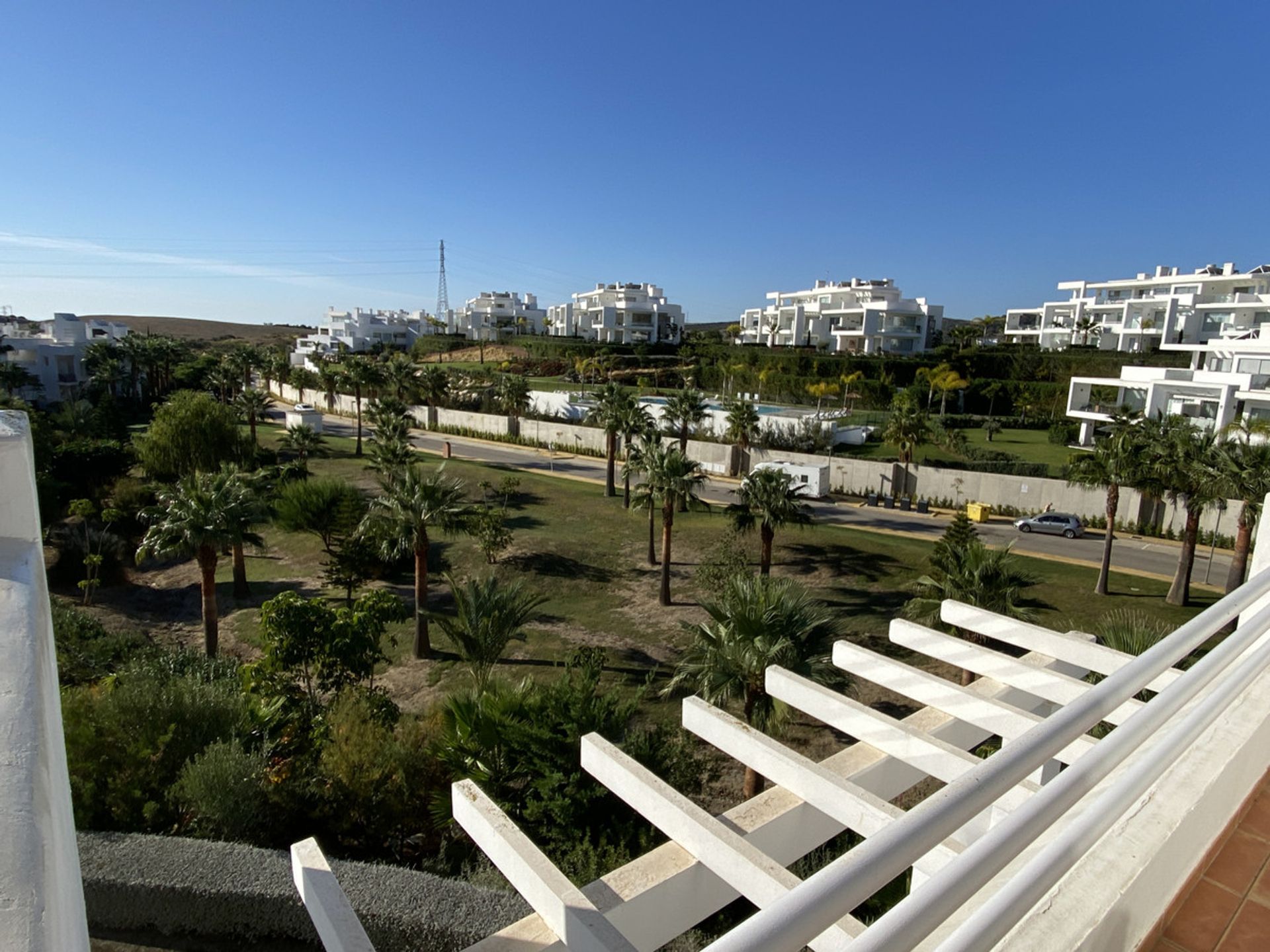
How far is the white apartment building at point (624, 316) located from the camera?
11075 centimetres

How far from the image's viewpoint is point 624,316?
111 m

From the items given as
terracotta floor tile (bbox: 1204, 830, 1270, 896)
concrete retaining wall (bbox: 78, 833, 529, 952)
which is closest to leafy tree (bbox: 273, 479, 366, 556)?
concrete retaining wall (bbox: 78, 833, 529, 952)

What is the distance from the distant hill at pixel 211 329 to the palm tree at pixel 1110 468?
147317mm

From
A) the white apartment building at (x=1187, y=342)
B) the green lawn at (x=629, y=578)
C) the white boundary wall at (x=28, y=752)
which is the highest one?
the white apartment building at (x=1187, y=342)

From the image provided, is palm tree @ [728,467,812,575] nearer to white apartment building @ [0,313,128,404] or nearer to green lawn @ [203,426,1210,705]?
green lawn @ [203,426,1210,705]

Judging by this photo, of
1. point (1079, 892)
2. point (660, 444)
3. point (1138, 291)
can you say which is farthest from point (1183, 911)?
point (1138, 291)

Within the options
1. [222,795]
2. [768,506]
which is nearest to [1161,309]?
[768,506]

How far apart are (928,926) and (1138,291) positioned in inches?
3955

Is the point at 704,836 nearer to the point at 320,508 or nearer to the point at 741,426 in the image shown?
the point at 320,508

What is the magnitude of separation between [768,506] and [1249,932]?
2421 centimetres

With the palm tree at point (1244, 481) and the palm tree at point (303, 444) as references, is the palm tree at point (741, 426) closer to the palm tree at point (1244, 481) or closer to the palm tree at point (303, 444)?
the palm tree at point (1244, 481)

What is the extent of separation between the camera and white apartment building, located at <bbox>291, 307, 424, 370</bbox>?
112m

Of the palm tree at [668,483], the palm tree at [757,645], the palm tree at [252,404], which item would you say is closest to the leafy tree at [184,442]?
the palm tree at [252,404]

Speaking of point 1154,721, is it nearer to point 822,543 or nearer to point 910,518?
point 822,543
